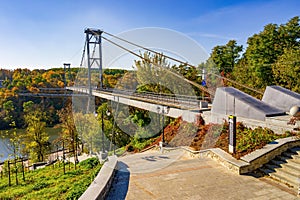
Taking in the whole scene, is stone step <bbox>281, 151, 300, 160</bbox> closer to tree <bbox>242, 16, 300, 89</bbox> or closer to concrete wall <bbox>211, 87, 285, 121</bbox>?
concrete wall <bbox>211, 87, 285, 121</bbox>

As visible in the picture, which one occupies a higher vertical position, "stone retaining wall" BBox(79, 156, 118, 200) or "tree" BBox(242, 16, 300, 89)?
"tree" BBox(242, 16, 300, 89)

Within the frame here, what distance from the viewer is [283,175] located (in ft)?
15.7

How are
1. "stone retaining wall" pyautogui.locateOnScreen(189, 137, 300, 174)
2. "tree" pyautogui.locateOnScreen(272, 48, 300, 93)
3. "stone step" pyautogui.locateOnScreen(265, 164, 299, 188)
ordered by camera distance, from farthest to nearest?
1. "tree" pyautogui.locateOnScreen(272, 48, 300, 93)
2. "stone retaining wall" pyautogui.locateOnScreen(189, 137, 300, 174)
3. "stone step" pyautogui.locateOnScreen(265, 164, 299, 188)

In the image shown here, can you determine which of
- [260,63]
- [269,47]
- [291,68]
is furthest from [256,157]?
[269,47]

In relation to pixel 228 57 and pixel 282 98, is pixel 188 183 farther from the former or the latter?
pixel 228 57

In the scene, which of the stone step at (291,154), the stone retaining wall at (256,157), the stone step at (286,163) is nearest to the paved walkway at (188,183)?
the stone retaining wall at (256,157)

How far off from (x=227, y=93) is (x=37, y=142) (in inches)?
530

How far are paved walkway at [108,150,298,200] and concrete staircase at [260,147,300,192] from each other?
0.86 ft

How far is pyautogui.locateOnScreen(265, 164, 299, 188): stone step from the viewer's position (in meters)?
4.50

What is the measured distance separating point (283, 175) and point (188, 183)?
1.93m

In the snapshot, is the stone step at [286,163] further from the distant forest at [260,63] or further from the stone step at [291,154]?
the distant forest at [260,63]

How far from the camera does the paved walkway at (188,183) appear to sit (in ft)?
13.6

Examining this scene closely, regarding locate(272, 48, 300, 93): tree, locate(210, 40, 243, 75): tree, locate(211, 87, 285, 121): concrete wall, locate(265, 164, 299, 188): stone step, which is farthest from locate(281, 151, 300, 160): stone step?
locate(210, 40, 243, 75): tree

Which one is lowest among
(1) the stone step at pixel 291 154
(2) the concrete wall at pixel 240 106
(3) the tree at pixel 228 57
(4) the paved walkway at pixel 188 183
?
(4) the paved walkway at pixel 188 183
